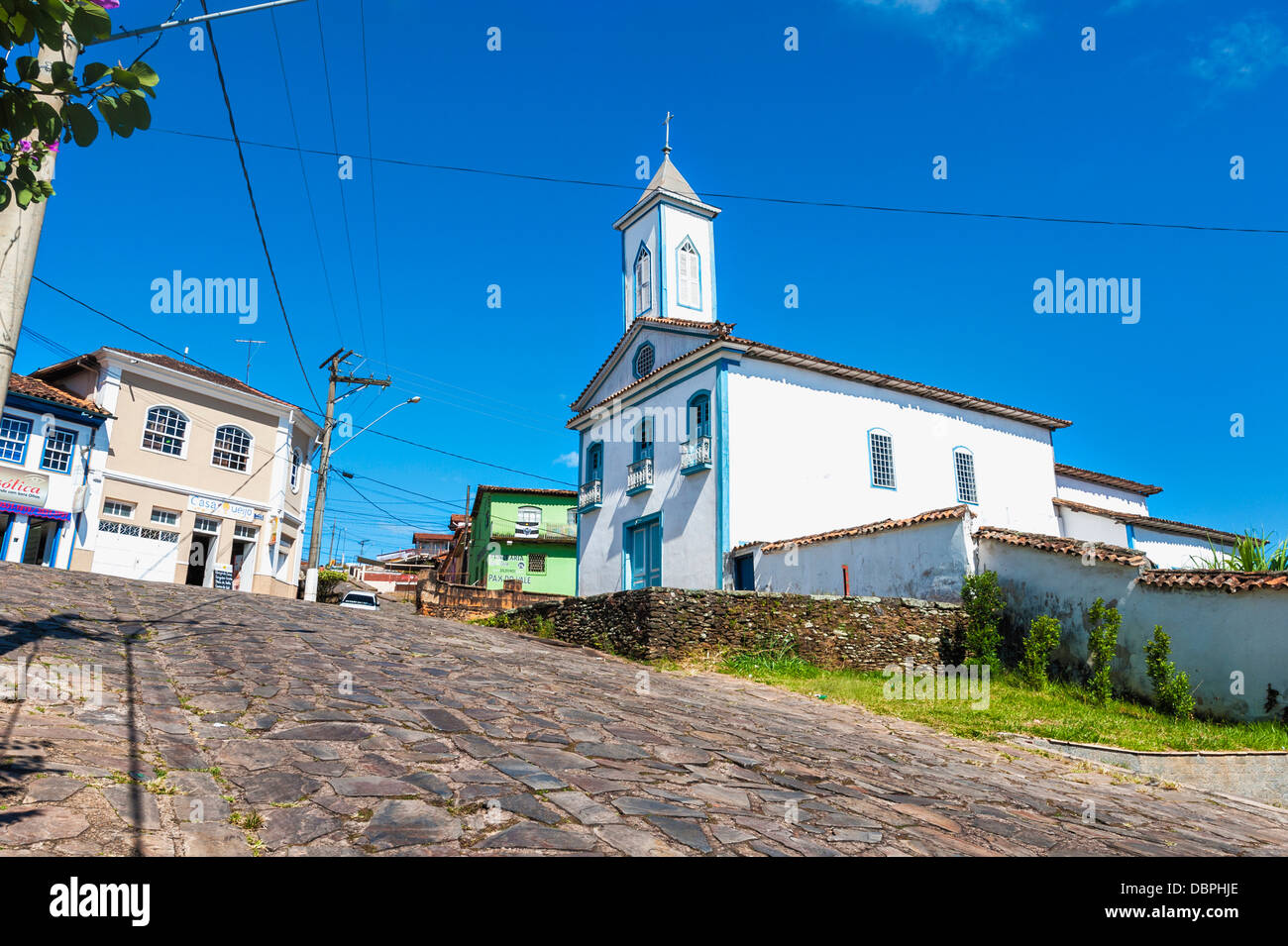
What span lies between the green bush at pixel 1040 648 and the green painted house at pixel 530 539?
87.0 ft

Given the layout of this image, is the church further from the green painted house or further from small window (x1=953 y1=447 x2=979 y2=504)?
the green painted house

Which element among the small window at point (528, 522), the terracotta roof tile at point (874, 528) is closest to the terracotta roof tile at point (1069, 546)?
the terracotta roof tile at point (874, 528)

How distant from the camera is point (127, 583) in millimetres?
14344

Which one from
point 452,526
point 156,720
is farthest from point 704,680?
point 452,526

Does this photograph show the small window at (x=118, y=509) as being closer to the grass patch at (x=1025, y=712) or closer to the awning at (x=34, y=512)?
the awning at (x=34, y=512)

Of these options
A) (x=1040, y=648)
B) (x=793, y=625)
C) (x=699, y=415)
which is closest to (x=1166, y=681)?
(x=1040, y=648)

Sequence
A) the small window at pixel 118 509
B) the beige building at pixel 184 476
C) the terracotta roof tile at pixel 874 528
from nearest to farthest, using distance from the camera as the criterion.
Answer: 1. the terracotta roof tile at pixel 874 528
2. the small window at pixel 118 509
3. the beige building at pixel 184 476

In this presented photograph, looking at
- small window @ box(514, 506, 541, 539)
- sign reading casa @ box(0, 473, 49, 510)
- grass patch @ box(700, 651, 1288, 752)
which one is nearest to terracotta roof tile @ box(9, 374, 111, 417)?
sign reading casa @ box(0, 473, 49, 510)

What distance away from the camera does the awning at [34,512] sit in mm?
21234

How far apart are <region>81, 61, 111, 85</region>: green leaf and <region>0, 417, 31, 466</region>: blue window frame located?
23984mm

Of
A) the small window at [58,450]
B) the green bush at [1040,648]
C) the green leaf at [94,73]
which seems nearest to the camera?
the green leaf at [94,73]

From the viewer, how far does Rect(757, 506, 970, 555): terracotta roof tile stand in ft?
46.6

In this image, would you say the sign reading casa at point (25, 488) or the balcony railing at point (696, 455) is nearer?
the balcony railing at point (696, 455)
